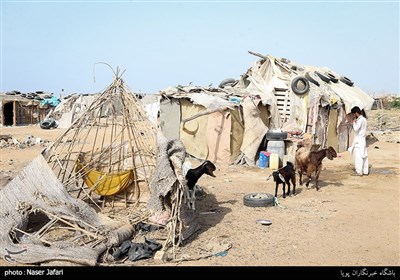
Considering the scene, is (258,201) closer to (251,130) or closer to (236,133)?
(251,130)

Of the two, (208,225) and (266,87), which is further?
(266,87)

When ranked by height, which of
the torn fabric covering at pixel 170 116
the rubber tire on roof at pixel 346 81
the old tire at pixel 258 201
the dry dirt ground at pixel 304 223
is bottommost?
the dry dirt ground at pixel 304 223

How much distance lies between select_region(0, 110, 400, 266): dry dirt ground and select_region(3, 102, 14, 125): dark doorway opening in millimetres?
16430

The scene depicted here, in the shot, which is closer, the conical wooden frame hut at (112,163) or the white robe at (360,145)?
the conical wooden frame hut at (112,163)

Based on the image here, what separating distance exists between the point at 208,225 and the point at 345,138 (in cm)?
1132

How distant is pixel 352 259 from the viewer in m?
5.49

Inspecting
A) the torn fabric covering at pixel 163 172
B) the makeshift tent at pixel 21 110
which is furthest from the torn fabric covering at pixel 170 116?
the makeshift tent at pixel 21 110

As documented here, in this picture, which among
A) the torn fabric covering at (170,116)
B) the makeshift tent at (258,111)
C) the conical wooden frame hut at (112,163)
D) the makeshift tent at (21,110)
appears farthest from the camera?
the makeshift tent at (21,110)

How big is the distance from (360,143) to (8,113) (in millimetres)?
23327

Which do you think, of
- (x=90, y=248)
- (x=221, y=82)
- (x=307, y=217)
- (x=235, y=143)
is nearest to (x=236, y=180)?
(x=235, y=143)

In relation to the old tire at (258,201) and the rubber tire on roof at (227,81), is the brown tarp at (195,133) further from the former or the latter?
the old tire at (258,201)

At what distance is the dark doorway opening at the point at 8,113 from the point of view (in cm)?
2680

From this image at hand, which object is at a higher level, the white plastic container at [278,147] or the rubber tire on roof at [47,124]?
the white plastic container at [278,147]

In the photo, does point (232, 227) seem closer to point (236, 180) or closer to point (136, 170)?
point (136, 170)
